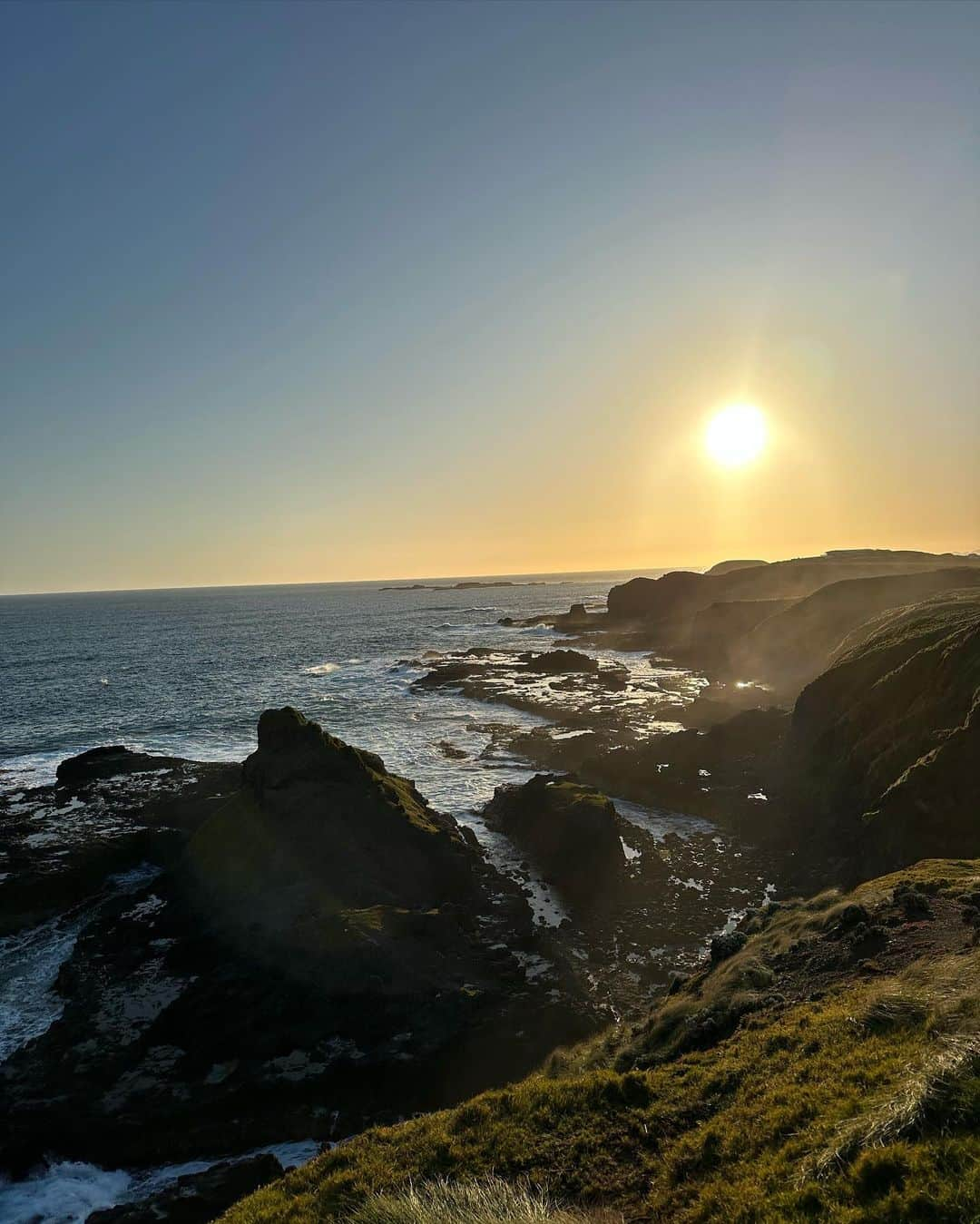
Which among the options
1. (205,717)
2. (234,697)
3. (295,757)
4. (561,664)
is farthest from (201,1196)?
(561,664)

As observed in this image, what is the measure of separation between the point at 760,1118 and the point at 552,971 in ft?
A: 37.8

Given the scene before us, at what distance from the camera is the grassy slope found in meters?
7.67

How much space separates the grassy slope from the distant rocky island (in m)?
0.05

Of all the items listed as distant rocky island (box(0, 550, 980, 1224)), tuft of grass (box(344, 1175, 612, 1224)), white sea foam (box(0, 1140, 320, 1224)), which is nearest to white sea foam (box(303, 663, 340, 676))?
distant rocky island (box(0, 550, 980, 1224))

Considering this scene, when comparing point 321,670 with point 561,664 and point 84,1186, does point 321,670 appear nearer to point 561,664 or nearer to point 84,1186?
point 561,664

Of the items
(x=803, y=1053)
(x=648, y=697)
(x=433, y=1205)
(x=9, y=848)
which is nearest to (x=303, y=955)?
(x=433, y=1205)

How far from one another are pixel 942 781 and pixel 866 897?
770 centimetres

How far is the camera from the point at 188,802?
34.5m

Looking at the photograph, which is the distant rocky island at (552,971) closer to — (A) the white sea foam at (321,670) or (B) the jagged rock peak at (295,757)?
(B) the jagged rock peak at (295,757)

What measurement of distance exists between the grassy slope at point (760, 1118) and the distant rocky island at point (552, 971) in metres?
0.05

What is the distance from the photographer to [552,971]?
2045 cm

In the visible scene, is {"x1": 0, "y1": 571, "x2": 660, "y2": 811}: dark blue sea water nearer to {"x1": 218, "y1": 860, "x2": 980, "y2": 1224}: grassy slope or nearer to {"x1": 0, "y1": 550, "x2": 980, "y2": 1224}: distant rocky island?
{"x1": 0, "y1": 550, "x2": 980, "y2": 1224}: distant rocky island

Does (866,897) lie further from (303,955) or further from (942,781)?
(303,955)

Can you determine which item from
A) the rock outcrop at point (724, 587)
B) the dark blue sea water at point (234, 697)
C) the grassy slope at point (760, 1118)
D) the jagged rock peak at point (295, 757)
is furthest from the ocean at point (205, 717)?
the rock outcrop at point (724, 587)
